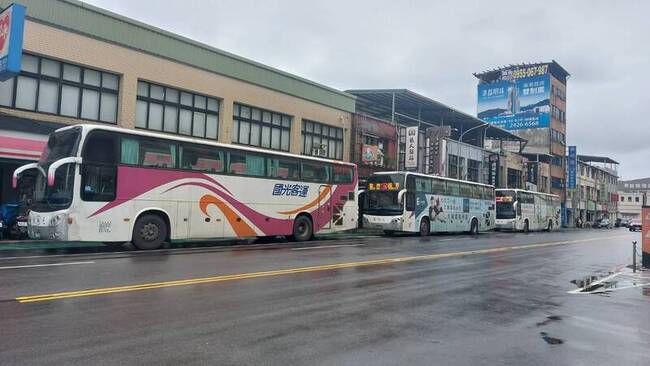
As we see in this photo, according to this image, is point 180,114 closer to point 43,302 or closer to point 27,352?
point 43,302

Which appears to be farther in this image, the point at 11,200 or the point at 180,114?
the point at 180,114

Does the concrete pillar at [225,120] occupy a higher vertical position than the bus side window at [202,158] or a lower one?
higher

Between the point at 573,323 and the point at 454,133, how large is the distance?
1850 inches

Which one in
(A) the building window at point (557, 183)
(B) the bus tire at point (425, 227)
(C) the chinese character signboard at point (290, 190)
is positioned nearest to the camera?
(C) the chinese character signboard at point (290, 190)

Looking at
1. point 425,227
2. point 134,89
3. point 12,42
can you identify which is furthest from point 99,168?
point 425,227

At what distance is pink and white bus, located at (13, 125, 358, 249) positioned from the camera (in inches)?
545

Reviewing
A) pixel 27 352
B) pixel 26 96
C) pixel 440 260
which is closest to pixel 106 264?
pixel 27 352

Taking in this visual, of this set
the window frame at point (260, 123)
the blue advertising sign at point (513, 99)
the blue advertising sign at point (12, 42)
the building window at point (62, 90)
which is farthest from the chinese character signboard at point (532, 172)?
the blue advertising sign at point (12, 42)

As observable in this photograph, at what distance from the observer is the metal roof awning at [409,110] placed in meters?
38.6

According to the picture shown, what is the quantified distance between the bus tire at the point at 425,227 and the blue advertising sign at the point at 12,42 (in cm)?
2029

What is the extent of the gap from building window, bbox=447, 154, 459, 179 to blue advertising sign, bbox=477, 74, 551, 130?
24558 mm

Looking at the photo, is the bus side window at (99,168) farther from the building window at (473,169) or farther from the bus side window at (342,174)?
the building window at (473,169)

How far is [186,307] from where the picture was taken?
6984 mm

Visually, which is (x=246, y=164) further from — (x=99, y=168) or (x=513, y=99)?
(x=513, y=99)
